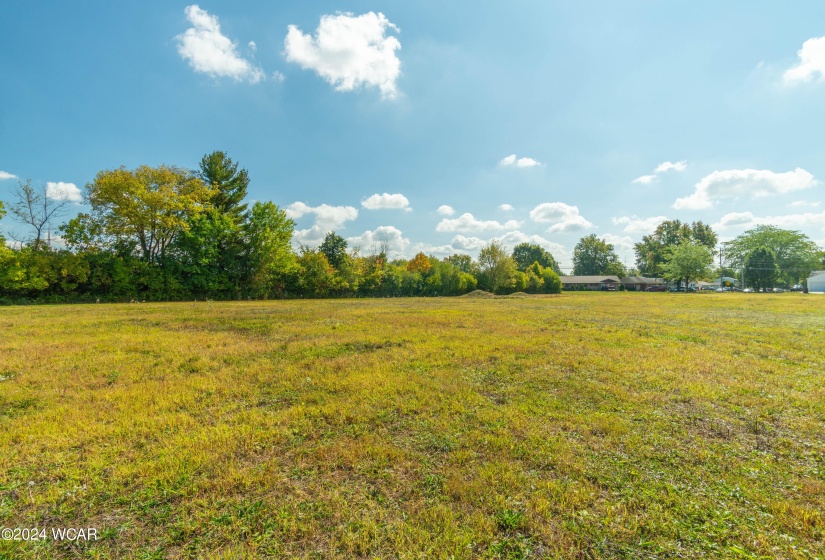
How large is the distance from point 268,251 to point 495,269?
3115cm

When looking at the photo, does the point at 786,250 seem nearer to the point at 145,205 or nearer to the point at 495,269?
the point at 495,269

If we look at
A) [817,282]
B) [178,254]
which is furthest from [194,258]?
[817,282]

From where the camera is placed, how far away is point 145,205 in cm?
3014

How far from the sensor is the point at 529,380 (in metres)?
6.25

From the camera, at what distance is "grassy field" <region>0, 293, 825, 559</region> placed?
2.47 m

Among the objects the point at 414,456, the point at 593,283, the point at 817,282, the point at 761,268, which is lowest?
the point at 414,456

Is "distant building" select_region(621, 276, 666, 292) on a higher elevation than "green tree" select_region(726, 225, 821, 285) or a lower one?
lower

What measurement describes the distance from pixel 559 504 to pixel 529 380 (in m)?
3.57

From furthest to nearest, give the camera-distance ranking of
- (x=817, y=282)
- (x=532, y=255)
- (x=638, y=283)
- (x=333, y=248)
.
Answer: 1. (x=532, y=255)
2. (x=638, y=283)
3. (x=817, y=282)
4. (x=333, y=248)

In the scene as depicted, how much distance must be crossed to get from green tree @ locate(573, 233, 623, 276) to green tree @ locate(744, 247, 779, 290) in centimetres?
2603

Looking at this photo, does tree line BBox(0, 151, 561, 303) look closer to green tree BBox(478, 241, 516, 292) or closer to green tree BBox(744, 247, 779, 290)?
green tree BBox(478, 241, 516, 292)

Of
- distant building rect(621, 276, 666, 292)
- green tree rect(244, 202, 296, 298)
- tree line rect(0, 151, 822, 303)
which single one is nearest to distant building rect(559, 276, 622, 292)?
distant building rect(621, 276, 666, 292)

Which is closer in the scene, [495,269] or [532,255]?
[495,269]

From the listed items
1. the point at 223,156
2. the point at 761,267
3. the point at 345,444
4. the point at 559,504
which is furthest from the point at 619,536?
the point at 761,267
